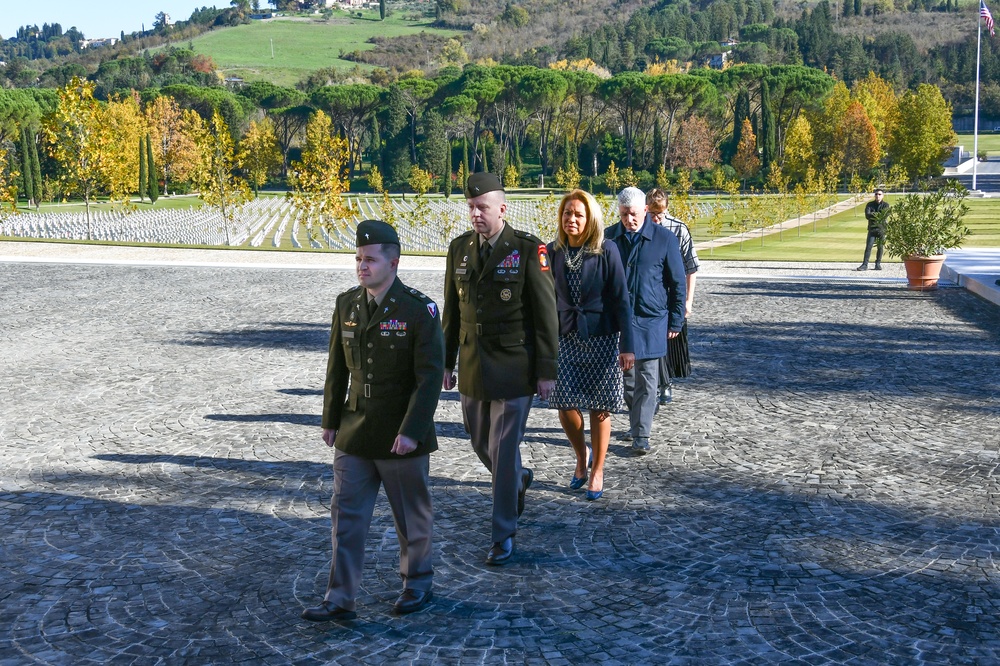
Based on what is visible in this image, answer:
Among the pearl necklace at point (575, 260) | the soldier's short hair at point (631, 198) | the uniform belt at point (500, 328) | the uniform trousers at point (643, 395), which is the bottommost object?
the uniform trousers at point (643, 395)

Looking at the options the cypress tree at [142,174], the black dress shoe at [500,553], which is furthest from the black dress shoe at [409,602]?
the cypress tree at [142,174]

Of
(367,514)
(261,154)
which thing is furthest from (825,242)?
(261,154)

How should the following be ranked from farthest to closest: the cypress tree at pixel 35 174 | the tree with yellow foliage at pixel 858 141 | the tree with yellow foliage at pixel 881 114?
the tree with yellow foliage at pixel 881 114
the tree with yellow foliage at pixel 858 141
the cypress tree at pixel 35 174

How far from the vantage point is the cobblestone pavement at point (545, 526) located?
4.14 meters

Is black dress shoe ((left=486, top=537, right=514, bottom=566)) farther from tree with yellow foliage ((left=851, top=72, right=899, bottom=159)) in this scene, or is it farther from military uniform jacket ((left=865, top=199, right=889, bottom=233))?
tree with yellow foliage ((left=851, top=72, right=899, bottom=159))

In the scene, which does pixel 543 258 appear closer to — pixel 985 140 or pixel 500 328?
pixel 500 328

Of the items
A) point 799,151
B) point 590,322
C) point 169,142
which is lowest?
point 590,322

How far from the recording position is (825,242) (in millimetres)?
34219

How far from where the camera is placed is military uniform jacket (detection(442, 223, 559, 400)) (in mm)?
4996

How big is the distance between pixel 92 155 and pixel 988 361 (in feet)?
96.7

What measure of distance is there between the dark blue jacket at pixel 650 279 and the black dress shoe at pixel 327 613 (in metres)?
3.08

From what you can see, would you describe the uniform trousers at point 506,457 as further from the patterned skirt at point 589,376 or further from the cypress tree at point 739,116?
the cypress tree at point 739,116

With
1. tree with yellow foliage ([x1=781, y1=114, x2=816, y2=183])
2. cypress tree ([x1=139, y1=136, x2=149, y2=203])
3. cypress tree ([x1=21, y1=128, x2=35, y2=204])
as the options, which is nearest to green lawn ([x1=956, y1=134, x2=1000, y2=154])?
tree with yellow foliage ([x1=781, y1=114, x2=816, y2=183])

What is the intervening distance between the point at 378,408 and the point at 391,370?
162mm
